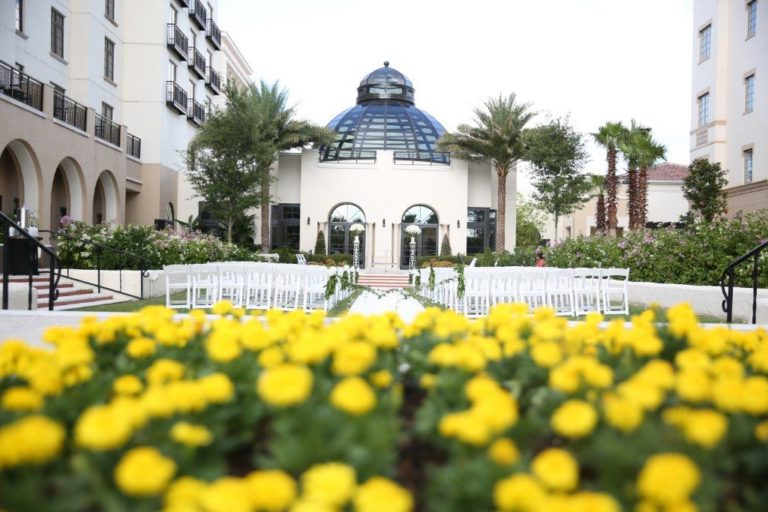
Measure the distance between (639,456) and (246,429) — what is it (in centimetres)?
115

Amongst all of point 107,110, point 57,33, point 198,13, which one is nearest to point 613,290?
point 57,33

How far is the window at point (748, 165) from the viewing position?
2398 cm

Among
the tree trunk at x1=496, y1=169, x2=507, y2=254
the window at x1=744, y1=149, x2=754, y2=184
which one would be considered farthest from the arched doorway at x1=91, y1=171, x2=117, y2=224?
the window at x1=744, y1=149, x2=754, y2=184

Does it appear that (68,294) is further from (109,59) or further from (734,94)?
(734,94)

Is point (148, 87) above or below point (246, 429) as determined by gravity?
above

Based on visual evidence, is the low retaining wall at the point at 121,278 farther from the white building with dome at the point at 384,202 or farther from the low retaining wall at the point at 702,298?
the white building with dome at the point at 384,202

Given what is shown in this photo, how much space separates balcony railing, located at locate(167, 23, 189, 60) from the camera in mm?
26384

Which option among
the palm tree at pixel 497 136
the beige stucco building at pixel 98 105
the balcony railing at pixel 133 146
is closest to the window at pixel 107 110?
the beige stucco building at pixel 98 105

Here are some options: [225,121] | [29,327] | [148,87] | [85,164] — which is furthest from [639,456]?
[148,87]

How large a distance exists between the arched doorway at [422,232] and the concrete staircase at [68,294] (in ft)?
70.6

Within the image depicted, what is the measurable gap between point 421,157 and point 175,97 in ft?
46.0

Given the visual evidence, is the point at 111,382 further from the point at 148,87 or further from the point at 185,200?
the point at 185,200

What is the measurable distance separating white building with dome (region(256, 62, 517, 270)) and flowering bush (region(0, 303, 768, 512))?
31122 millimetres

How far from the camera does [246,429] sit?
187cm
